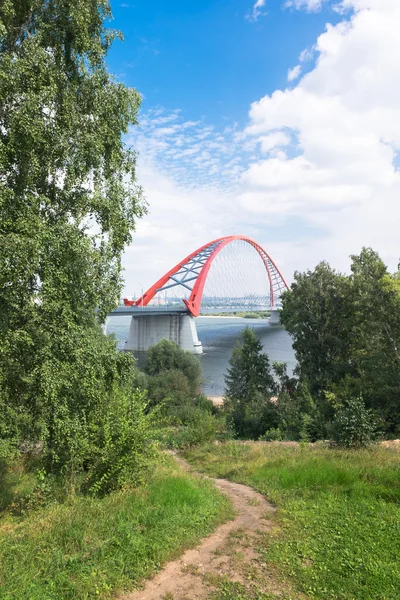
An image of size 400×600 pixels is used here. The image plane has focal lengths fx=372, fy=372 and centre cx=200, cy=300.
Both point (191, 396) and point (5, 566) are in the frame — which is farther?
point (191, 396)

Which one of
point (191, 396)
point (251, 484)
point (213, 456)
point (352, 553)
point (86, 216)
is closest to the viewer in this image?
point (352, 553)

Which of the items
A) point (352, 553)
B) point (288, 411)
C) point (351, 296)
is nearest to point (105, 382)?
point (352, 553)

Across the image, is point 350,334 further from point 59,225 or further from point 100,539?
point 100,539

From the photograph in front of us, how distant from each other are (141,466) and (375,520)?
3.31m

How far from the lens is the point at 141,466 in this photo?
582 centimetres

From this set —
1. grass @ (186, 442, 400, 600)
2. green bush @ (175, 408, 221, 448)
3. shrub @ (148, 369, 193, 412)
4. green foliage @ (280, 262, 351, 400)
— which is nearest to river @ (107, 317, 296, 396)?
shrub @ (148, 369, 193, 412)

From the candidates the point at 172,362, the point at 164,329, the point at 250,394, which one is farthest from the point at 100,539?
the point at 164,329

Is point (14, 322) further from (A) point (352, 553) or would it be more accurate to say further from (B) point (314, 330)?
(B) point (314, 330)

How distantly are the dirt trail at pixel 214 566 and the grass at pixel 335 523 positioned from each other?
0.57 feet

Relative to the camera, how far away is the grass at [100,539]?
331 centimetres

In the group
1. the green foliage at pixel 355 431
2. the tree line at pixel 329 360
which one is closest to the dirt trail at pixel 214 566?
A: the green foliage at pixel 355 431

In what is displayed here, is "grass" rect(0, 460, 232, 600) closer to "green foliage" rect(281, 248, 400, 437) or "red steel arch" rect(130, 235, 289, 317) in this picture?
"green foliage" rect(281, 248, 400, 437)

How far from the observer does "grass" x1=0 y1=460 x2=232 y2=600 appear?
3309 millimetres

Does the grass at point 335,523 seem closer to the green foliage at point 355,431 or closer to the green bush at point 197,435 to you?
the green foliage at point 355,431
